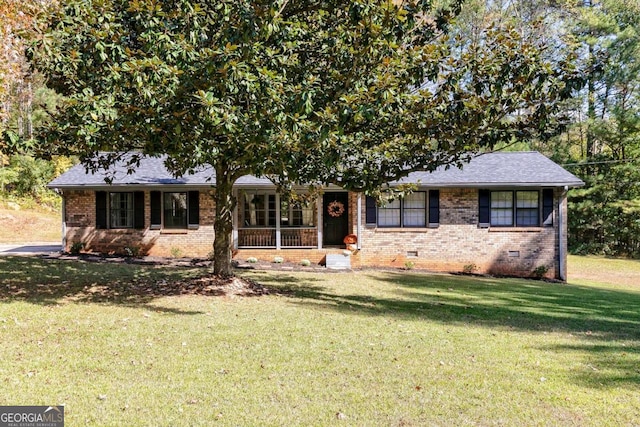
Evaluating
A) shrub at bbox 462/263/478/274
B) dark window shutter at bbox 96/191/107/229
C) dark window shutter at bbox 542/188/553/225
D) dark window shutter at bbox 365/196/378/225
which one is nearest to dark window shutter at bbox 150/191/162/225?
dark window shutter at bbox 96/191/107/229

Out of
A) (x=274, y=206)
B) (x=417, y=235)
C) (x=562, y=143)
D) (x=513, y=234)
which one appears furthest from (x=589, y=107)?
(x=274, y=206)

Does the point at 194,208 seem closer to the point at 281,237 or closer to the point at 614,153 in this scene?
the point at 281,237

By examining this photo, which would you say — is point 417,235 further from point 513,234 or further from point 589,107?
point 589,107

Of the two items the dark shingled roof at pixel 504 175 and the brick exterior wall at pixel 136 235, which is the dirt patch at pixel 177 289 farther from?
the dark shingled roof at pixel 504 175

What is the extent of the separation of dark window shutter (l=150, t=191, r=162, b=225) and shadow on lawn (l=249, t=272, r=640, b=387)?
5750 millimetres

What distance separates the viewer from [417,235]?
51.6ft

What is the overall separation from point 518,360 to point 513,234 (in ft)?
35.6

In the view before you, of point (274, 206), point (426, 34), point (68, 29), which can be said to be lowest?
point (274, 206)

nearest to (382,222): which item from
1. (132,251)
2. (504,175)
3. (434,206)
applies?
(434,206)

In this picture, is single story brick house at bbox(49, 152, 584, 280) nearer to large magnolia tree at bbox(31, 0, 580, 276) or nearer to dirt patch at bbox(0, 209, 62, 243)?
large magnolia tree at bbox(31, 0, 580, 276)

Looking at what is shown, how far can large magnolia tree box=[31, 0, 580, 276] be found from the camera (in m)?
6.26

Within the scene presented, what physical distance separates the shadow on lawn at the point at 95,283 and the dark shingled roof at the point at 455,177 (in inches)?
→ 126

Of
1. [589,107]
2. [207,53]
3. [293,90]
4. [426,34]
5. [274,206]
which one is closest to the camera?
[207,53]

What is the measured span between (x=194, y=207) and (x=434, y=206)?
8.47 meters
